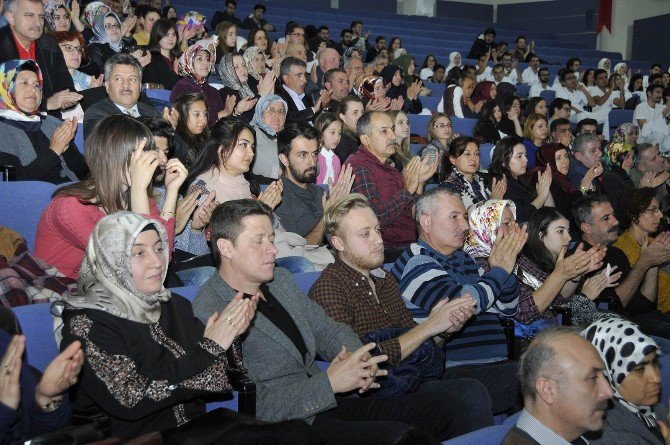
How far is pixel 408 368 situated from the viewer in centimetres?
258

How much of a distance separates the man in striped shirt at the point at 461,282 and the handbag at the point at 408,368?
24 cm

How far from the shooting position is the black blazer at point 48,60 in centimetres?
419

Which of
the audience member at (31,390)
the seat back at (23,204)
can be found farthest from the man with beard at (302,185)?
the audience member at (31,390)

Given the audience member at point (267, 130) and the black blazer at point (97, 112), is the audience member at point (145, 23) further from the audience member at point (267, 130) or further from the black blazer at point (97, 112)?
the black blazer at point (97, 112)

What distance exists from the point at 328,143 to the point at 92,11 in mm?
2606

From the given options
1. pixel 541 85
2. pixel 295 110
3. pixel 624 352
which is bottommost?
pixel 624 352

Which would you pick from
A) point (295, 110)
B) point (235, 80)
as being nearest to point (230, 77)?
point (235, 80)

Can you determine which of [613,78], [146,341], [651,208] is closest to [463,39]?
[613,78]

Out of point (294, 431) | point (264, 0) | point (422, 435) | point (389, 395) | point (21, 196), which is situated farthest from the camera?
point (264, 0)

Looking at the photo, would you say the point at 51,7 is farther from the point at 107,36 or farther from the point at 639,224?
the point at 639,224

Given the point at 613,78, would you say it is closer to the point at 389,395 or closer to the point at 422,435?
the point at 389,395

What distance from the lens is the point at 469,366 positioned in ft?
9.79

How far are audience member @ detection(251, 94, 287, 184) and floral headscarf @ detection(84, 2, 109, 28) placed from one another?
1.95 m

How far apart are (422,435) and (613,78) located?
10.7m
